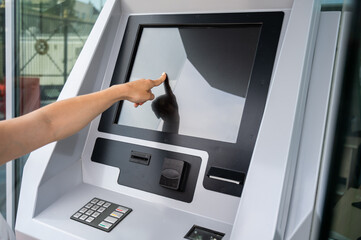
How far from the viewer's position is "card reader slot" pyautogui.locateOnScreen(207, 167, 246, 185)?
109 cm

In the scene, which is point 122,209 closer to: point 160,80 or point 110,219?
point 110,219

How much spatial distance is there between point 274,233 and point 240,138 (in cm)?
39

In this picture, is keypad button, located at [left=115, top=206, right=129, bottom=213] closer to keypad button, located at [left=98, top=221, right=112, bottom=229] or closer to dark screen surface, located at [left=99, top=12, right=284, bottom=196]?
keypad button, located at [left=98, top=221, right=112, bottom=229]

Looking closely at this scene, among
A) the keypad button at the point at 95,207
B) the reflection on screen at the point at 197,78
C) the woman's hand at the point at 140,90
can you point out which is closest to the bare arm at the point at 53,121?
the woman's hand at the point at 140,90

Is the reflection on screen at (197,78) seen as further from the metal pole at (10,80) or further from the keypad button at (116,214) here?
the metal pole at (10,80)

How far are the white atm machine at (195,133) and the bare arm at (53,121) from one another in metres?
0.20

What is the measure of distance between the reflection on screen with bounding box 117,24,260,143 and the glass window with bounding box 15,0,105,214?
3.22ft

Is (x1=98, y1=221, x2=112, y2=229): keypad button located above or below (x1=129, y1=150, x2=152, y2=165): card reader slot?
below

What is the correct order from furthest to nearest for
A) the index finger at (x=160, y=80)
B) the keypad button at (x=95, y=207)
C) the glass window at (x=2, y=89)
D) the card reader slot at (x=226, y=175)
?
the glass window at (x=2, y=89) < the index finger at (x=160, y=80) < the keypad button at (x=95, y=207) < the card reader slot at (x=226, y=175)

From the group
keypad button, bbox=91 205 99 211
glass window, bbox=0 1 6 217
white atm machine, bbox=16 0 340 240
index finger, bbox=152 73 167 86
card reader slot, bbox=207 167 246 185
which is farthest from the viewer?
glass window, bbox=0 1 6 217

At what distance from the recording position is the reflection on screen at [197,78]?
1206 mm

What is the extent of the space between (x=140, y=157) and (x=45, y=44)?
4.27 feet

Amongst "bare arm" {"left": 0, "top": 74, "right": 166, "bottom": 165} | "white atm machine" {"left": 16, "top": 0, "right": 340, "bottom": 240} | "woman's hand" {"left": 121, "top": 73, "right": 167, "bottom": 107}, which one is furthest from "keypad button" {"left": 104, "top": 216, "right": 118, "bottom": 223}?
"woman's hand" {"left": 121, "top": 73, "right": 167, "bottom": 107}

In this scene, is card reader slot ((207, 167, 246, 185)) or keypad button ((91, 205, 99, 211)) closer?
card reader slot ((207, 167, 246, 185))
